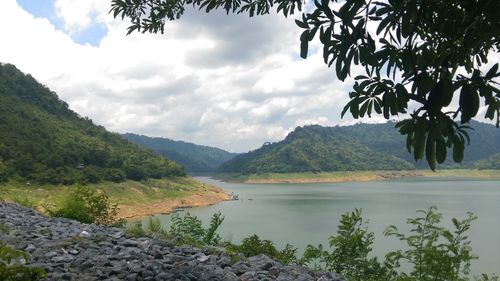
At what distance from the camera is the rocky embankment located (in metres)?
5.00

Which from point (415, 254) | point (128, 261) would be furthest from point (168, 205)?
point (415, 254)

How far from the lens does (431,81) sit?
2324mm

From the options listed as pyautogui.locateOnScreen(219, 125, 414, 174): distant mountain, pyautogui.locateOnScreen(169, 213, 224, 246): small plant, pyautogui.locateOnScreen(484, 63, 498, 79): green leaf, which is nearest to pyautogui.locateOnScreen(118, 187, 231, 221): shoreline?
pyautogui.locateOnScreen(169, 213, 224, 246): small plant

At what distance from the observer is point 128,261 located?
557cm

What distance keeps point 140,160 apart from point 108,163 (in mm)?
14777

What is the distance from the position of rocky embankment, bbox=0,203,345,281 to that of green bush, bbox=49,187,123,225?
3629 mm

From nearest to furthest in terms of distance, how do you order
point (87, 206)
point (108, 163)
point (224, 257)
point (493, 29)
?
point (493, 29)
point (224, 257)
point (87, 206)
point (108, 163)

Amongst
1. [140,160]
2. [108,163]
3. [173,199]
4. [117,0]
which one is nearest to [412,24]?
[117,0]

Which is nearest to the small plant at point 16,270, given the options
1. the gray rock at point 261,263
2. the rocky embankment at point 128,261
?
the rocky embankment at point 128,261

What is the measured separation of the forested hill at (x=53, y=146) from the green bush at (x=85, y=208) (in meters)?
58.8

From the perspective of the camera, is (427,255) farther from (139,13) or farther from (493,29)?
(139,13)

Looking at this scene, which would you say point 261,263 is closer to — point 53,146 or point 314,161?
point 53,146

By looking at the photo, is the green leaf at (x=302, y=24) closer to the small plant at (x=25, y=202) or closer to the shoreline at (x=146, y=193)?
the small plant at (x=25, y=202)

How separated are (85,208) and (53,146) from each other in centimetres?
7974
